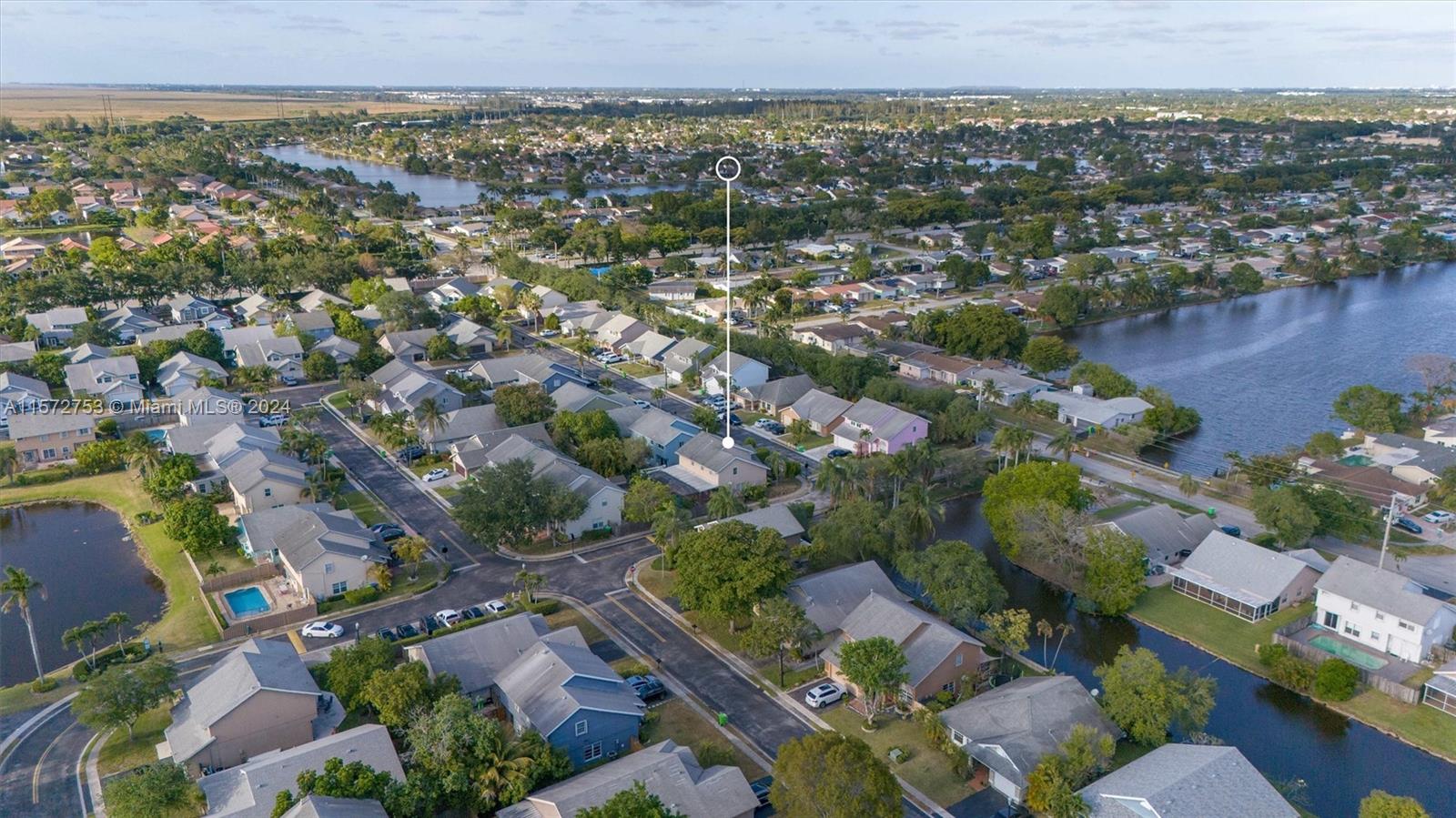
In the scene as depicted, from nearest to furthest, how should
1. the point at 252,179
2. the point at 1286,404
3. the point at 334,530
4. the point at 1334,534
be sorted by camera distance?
1. the point at 334,530
2. the point at 1334,534
3. the point at 1286,404
4. the point at 252,179

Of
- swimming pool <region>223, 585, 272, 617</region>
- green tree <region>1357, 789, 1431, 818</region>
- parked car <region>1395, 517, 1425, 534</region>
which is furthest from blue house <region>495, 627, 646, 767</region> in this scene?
parked car <region>1395, 517, 1425, 534</region>

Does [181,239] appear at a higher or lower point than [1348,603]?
higher

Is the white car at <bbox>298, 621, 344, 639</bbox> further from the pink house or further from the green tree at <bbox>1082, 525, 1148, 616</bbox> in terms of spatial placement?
the green tree at <bbox>1082, 525, 1148, 616</bbox>

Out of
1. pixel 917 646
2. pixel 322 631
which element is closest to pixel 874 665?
pixel 917 646

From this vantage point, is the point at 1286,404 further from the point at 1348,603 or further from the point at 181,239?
the point at 181,239

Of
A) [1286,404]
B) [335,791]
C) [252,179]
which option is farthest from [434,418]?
[252,179]
